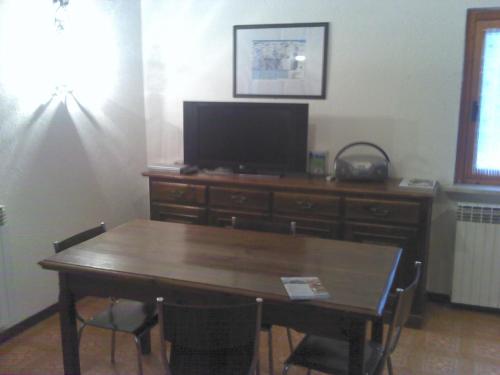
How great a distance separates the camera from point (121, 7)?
390 centimetres

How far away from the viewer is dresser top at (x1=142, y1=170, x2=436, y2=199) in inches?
124

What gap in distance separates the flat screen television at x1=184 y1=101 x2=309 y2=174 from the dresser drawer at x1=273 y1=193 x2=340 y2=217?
31cm

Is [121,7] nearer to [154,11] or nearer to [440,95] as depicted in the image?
[154,11]

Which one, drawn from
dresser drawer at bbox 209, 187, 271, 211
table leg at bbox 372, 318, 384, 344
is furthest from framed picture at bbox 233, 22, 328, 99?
table leg at bbox 372, 318, 384, 344

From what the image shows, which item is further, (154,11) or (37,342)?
(154,11)

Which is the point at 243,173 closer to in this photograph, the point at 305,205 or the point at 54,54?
the point at 305,205

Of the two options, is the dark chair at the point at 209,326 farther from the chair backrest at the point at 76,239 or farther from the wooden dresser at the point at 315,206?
the wooden dresser at the point at 315,206

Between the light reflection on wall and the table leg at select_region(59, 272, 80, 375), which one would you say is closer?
the table leg at select_region(59, 272, 80, 375)

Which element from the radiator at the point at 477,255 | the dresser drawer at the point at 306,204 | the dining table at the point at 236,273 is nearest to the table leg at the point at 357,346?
the dining table at the point at 236,273

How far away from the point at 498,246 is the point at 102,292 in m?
2.59

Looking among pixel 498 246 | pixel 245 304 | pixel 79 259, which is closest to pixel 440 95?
pixel 498 246

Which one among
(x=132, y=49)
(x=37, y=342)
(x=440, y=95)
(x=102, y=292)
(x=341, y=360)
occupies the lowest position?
(x=37, y=342)

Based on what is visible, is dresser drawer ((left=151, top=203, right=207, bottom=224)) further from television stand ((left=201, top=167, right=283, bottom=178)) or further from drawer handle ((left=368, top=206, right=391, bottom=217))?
drawer handle ((left=368, top=206, right=391, bottom=217))

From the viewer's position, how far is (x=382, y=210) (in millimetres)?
3199
